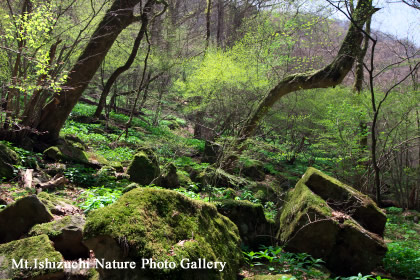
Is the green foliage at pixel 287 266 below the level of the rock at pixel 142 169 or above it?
below

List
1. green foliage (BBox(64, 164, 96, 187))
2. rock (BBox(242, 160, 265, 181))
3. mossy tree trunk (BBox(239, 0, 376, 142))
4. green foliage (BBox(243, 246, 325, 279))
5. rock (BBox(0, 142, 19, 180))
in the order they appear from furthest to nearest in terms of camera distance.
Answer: rock (BBox(242, 160, 265, 181)) < mossy tree trunk (BBox(239, 0, 376, 142)) < green foliage (BBox(64, 164, 96, 187)) < rock (BBox(0, 142, 19, 180)) < green foliage (BBox(243, 246, 325, 279))

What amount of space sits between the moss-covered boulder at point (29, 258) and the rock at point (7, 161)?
3246 millimetres

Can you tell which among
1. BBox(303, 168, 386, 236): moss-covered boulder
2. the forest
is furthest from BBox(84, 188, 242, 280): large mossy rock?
BBox(303, 168, 386, 236): moss-covered boulder

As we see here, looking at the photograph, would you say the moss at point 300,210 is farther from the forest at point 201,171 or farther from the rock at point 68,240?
the rock at point 68,240

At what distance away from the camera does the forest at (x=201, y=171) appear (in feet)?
7.91

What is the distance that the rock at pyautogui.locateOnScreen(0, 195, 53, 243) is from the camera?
9.78 feet

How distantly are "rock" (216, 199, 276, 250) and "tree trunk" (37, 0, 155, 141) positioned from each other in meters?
5.56

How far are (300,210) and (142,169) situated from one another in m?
3.78

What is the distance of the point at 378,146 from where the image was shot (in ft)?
31.9

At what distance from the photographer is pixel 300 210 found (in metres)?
4.52

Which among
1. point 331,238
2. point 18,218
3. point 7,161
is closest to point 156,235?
point 18,218

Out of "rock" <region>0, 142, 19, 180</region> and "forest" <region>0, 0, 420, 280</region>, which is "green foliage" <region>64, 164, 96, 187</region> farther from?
"rock" <region>0, 142, 19, 180</region>

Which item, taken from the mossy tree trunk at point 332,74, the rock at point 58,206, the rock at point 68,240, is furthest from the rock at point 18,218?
the mossy tree trunk at point 332,74

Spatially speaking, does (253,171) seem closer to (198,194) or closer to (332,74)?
(332,74)
